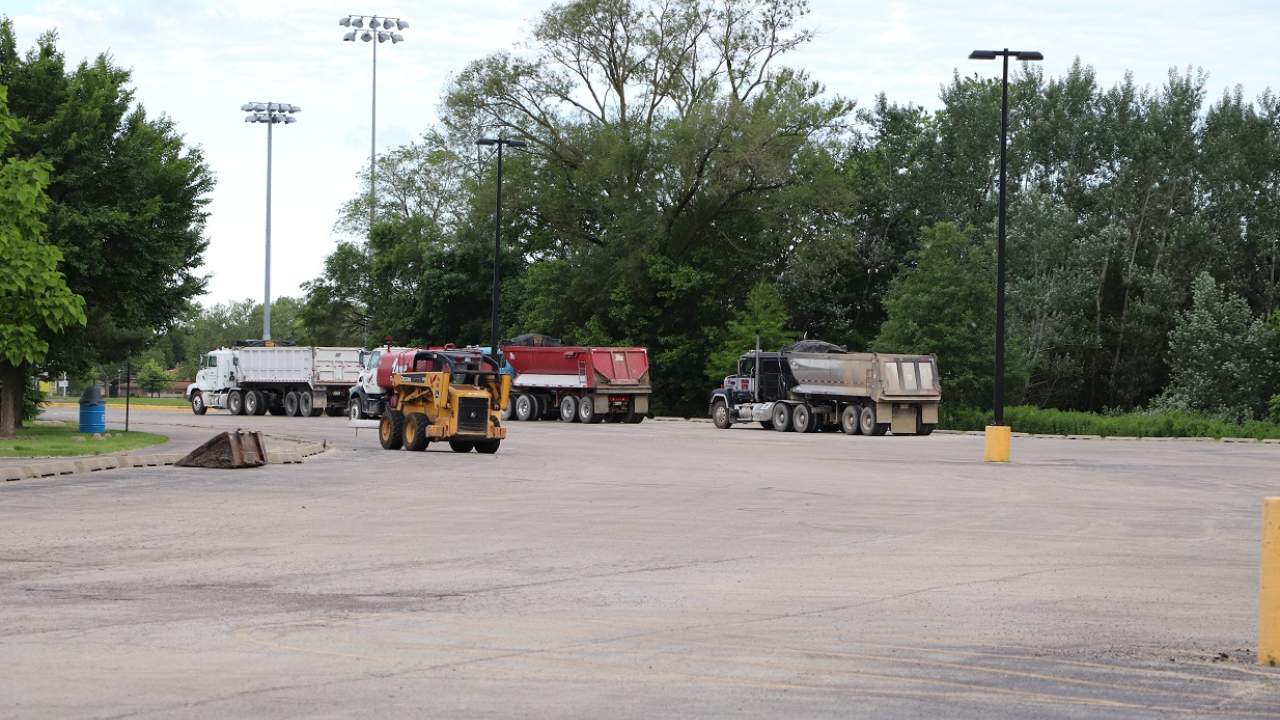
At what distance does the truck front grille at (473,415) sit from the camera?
113ft

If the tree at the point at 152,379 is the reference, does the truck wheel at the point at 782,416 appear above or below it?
below

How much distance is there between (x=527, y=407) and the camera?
Answer: 196ft

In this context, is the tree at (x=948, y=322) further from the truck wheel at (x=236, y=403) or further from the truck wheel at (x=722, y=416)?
the truck wheel at (x=236, y=403)

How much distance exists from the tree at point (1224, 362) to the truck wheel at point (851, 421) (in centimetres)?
1578

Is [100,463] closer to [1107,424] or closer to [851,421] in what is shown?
[851,421]

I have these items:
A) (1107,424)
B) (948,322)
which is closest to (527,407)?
(948,322)

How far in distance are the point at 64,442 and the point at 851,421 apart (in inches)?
979

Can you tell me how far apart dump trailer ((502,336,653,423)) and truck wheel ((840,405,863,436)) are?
9317 millimetres

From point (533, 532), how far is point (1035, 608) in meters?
A: 7.08

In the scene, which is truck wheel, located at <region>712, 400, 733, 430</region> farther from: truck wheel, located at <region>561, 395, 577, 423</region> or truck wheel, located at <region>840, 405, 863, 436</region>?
truck wheel, located at <region>840, 405, 863, 436</region>

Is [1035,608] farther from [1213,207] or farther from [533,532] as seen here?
[1213,207]

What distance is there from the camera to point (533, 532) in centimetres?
1744

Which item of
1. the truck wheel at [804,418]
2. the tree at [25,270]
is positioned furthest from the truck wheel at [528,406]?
the tree at [25,270]

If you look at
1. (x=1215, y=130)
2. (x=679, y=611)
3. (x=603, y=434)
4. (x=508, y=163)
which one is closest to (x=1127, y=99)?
(x=1215, y=130)
